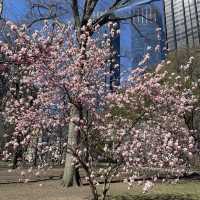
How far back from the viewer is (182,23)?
39.8 meters

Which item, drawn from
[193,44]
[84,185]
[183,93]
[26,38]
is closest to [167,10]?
[193,44]

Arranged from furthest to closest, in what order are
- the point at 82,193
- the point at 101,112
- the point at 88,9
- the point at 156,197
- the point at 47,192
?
the point at 88,9, the point at 47,192, the point at 82,193, the point at 156,197, the point at 101,112

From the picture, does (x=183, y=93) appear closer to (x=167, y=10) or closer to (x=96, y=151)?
(x=96, y=151)

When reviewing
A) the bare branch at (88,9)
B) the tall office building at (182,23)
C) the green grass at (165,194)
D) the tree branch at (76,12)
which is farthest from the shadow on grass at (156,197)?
the tall office building at (182,23)

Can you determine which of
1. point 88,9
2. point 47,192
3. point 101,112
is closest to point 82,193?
point 47,192

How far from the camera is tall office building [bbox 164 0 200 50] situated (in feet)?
130

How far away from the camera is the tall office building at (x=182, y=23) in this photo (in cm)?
3966

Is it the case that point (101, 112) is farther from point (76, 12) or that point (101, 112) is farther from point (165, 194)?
point (76, 12)

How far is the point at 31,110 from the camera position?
11.5m

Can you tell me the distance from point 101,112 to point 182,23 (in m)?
30.1

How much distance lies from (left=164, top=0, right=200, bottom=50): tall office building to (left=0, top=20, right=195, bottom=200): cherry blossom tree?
89.6ft

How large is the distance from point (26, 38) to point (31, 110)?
209 centimetres

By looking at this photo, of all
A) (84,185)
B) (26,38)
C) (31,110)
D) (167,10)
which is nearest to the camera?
(26,38)

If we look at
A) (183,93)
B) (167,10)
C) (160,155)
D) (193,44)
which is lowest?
(160,155)
